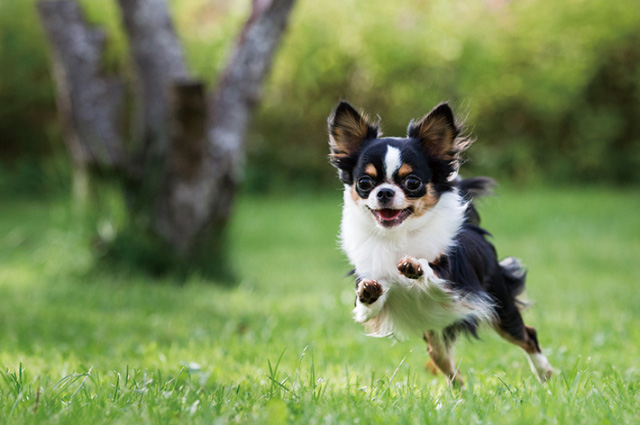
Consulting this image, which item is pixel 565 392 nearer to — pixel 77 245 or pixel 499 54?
pixel 77 245

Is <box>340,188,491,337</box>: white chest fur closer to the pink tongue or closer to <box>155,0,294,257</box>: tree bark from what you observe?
the pink tongue

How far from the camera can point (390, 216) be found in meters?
3.07

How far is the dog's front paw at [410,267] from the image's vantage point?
289 cm

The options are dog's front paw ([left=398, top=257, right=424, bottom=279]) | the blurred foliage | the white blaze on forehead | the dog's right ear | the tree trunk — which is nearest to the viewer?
dog's front paw ([left=398, top=257, right=424, bottom=279])

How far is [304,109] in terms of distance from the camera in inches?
599

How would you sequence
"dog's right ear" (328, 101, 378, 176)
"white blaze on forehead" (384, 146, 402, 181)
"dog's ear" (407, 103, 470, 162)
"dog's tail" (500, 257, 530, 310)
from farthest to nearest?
"dog's tail" (500, 257, 530, 310) < "dog's right ear" (328, 101, 378, 176) < "dog's ear" (407, 103, 470, 162) < "white blaze on forehead" (384, 146, 402, 181)

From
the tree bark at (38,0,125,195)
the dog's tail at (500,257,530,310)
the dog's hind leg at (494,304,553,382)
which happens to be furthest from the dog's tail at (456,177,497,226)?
the tree bark at (38,0,125,195)

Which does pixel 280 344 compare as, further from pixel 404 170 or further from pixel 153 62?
pixel 153 62

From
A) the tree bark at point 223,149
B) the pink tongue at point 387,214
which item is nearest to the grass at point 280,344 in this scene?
the tree bark at point 223,149

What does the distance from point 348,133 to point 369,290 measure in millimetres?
758

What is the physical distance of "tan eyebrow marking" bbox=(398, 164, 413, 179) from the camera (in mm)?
3043

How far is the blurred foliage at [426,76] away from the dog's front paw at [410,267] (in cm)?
1176

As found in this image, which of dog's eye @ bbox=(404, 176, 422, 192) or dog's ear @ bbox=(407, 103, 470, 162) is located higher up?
dog's ear @ bbox=(407, 103, 470, 162)

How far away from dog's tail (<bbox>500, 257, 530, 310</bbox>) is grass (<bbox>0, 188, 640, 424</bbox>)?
0.79 ft
